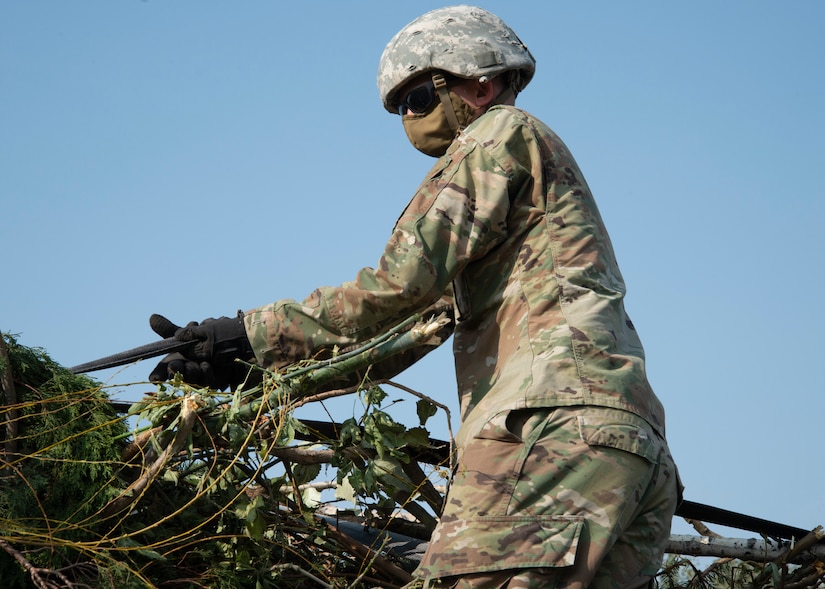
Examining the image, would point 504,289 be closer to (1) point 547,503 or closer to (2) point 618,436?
(2) point 618,436

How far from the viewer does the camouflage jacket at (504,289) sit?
10.7 ft

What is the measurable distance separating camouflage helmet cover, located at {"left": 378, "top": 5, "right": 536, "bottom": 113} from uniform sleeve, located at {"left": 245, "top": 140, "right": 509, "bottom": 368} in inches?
15.4

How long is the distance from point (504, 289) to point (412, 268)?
0.30 meters

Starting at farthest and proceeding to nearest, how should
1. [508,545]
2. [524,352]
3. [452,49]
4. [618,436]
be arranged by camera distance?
[452,49] < [524,352] < [618,436] < [508,545]

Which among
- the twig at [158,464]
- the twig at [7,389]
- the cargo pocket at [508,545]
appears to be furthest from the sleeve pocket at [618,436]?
the twig at [7,389]

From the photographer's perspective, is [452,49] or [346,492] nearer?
[452,49]

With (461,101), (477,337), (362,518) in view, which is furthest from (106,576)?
(461,101)

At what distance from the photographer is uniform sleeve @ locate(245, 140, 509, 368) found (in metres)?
3.34

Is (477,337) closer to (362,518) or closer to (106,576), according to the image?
(362,518)

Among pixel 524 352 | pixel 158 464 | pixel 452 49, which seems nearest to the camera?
pixel 524 352

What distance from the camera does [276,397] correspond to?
3.56m

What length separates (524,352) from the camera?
3.30 metres

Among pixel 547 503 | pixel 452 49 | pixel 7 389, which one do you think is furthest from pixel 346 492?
pixel 452 49

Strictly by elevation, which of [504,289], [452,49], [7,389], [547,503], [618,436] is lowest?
[547,503]
